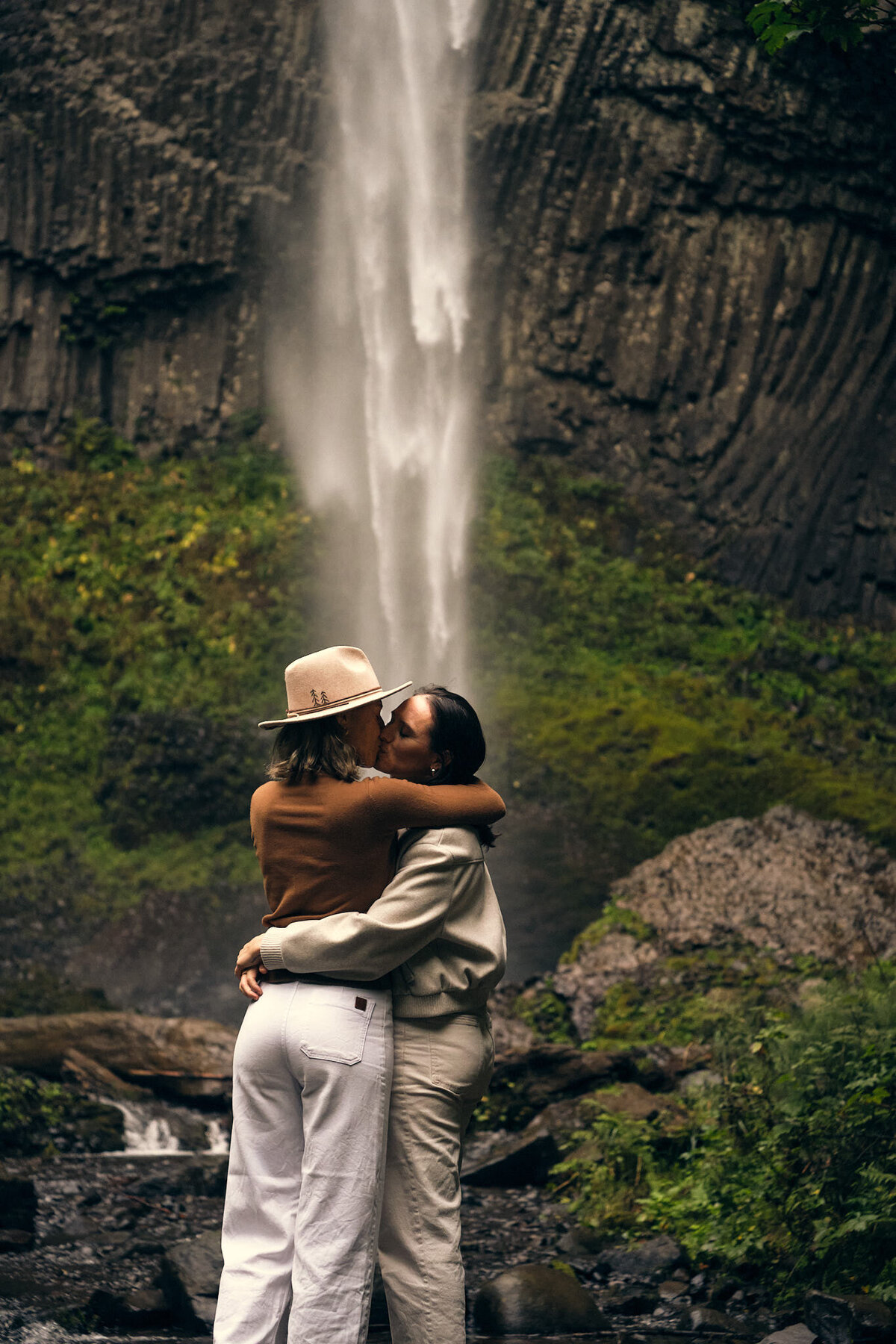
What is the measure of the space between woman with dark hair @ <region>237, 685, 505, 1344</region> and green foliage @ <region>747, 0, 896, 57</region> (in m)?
3.72

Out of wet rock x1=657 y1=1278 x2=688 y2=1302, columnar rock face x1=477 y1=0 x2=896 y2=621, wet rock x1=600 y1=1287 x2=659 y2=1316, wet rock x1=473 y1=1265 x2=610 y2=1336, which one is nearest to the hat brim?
wet rock x1=473 y1=1265 x2=610 y2=1336

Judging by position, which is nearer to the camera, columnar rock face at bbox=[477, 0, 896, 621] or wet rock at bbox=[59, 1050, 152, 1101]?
wet rock at bbox=[59, 1050, 152, 1101]

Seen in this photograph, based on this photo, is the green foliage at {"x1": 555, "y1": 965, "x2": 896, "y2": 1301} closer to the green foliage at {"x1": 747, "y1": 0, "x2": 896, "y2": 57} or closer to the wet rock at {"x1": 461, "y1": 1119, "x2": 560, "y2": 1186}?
the wet rock at {"x1": 461, "y1": 1119, "x2": 560, "y2": 1186}

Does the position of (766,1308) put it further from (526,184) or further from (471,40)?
(471,40)

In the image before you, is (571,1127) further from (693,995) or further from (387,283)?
(387,283)

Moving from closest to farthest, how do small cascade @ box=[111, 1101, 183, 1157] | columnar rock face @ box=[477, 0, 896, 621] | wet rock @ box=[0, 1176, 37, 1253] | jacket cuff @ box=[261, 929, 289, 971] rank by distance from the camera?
jacket cuff @ box=[261, 929, 289, 971]
wet rock @ box=[0, 1176, 37, 1253]
small cascade @ box=[111, 1101, 183, 1157]
columnar rock face @ box=[477, 0, 896, 621]

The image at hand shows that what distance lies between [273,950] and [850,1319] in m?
2.58

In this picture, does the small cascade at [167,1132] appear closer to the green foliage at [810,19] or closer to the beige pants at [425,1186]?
the beige pants at [425,1186]

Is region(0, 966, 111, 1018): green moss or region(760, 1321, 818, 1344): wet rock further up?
region(760, 1321, 818, 1344): wet rock

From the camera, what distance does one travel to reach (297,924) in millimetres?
3287

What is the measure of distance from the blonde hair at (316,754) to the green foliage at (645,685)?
1204cm

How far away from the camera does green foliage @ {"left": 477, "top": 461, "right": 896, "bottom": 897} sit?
1641 cm

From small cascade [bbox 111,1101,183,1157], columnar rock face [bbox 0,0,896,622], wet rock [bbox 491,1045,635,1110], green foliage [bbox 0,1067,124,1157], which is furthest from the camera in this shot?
columnar rock face [bbox 0,0,896,622]

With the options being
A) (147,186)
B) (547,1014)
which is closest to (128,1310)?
(547,1014)
